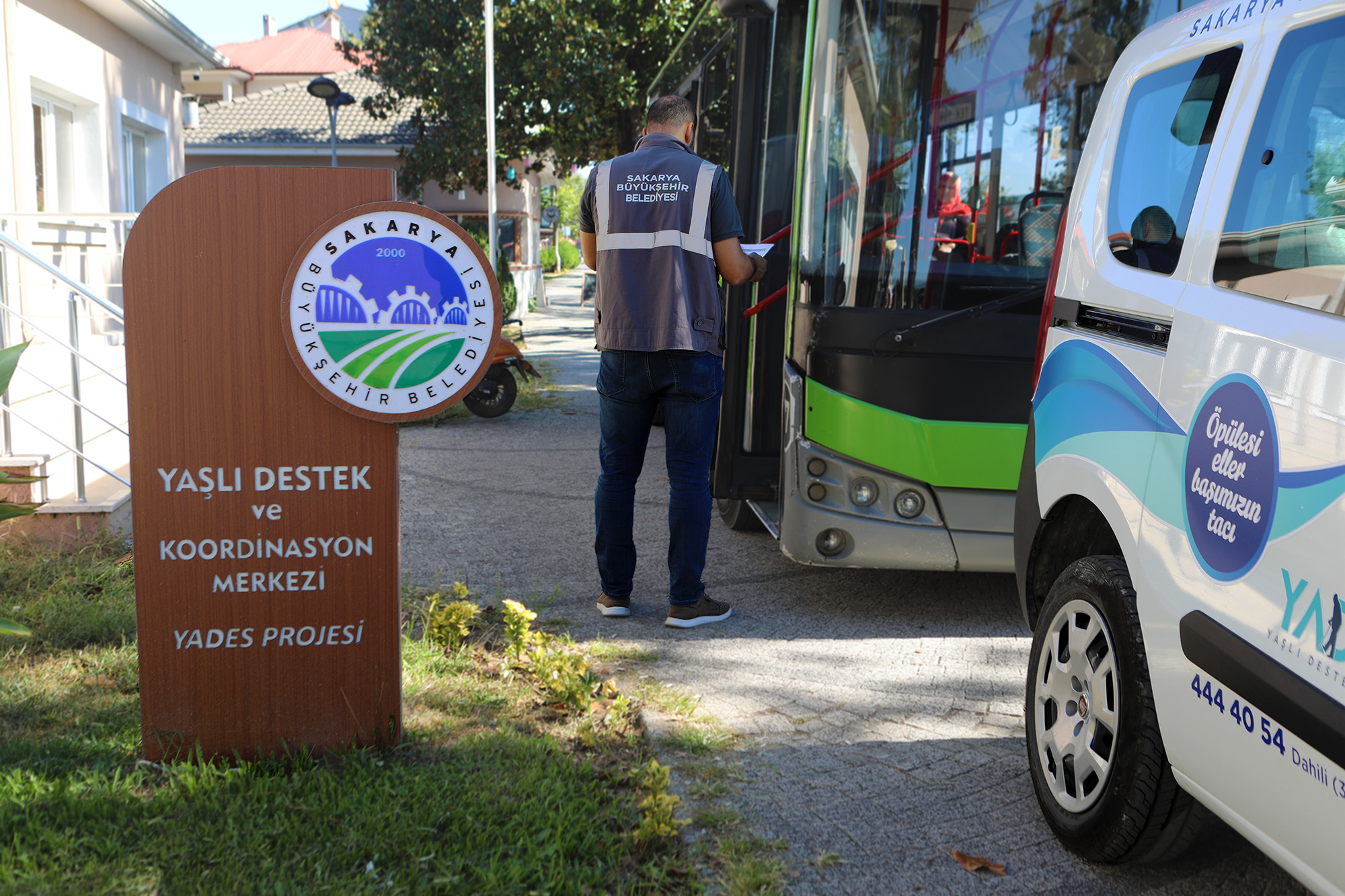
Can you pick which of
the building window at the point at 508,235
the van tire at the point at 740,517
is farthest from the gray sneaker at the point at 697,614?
the building window at the point at 508,235

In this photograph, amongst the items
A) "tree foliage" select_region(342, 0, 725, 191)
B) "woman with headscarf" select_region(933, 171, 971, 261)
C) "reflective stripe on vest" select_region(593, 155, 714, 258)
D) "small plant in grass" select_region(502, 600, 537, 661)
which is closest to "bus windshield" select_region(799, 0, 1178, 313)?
"woman with headscarf" select_region(933, 171, 971, 261)

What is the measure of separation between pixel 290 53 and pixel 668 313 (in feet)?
156

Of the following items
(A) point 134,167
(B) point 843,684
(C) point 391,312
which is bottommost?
(B) point 843,684

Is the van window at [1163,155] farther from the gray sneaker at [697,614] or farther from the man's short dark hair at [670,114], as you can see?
the gray sneaker at [697,614]

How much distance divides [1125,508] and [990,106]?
99.3 inches

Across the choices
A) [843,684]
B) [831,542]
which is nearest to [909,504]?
[831,542]

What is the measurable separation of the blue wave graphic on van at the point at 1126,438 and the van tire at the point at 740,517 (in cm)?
316

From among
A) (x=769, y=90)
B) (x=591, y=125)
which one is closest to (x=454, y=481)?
(x=769, y=90)

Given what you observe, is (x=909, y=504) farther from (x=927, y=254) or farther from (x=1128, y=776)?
(x=1128, y=776)

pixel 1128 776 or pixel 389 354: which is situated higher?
pixel 389 354

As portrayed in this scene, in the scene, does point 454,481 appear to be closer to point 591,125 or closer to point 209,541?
point 209,541

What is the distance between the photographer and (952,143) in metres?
4.50

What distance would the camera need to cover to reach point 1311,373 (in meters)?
1.90

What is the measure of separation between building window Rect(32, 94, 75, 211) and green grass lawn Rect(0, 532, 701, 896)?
8.06m
